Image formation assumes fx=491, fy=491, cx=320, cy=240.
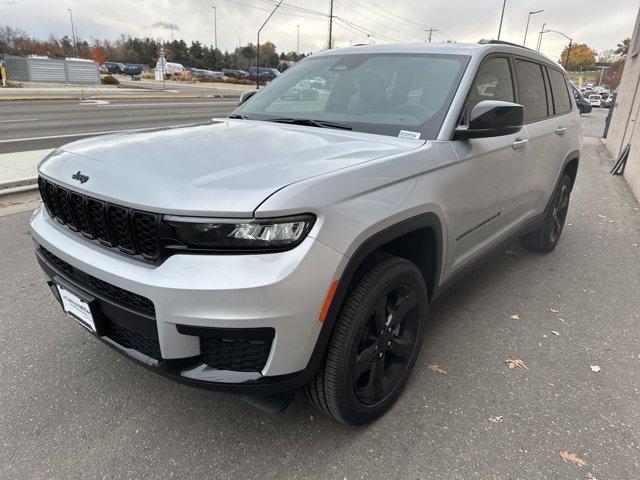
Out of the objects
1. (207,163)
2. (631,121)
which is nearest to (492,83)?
(207,163)

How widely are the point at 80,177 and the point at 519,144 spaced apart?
2.84m

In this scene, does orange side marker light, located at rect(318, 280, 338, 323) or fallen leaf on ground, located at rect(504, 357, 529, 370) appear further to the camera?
fallen leaf on ground, located at rect(504, 357, 529, 370)

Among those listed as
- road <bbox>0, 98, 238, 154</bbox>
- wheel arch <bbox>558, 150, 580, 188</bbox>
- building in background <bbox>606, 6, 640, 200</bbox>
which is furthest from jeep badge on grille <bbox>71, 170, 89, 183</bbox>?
building in background <bbox>606, 6, 640, 200</bbox>

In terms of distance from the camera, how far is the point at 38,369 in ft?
9.43

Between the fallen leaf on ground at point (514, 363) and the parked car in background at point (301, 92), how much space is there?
7.23ft

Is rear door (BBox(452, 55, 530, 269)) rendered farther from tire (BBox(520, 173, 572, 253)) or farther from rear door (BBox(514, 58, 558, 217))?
tire (BBox(520, 173, 572, 253))

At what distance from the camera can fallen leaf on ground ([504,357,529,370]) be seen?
3.11 meters

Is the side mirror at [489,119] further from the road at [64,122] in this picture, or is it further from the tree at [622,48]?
the tree at [622,48]

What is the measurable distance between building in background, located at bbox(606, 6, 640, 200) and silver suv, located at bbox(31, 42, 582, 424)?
6789mm

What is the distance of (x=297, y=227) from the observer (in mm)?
1840

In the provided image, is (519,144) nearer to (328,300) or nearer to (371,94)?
(371,94)

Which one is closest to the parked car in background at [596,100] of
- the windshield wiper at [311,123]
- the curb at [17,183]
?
the curb at [17,183]

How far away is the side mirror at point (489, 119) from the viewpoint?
2.64m

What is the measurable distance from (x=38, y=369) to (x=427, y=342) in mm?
2419
